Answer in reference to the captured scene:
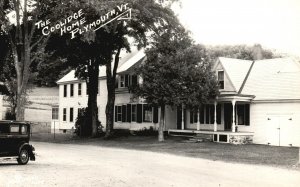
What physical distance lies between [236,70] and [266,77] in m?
2.55

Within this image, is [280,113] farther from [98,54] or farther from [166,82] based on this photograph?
[98,54]

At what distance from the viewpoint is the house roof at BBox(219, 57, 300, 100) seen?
3128 cm

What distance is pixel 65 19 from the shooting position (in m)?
24.2

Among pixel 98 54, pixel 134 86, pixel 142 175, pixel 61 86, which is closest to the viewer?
pixel 142 175

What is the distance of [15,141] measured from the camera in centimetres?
1855

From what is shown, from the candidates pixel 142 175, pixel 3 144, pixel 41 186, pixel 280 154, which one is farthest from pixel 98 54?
pixel 41 186

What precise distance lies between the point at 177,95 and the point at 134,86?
3700mm

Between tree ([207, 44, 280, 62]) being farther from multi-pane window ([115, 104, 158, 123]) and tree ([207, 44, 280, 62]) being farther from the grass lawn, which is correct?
the grass lawn

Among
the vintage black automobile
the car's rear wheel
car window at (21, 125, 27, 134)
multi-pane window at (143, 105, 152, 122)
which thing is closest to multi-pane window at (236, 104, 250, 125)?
multi-pane window at (143, 105, 152, 122)

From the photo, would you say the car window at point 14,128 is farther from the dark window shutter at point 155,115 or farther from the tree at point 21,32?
the dark window shutter at point 155,115

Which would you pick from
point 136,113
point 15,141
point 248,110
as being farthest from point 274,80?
point 15,141

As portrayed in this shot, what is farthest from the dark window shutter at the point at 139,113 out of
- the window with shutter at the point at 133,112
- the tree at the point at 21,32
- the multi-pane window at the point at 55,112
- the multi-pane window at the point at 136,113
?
the multi-pane window at the point at 55,112

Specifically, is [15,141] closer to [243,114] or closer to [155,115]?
[243,114]

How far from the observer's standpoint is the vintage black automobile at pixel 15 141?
18.0 meters
